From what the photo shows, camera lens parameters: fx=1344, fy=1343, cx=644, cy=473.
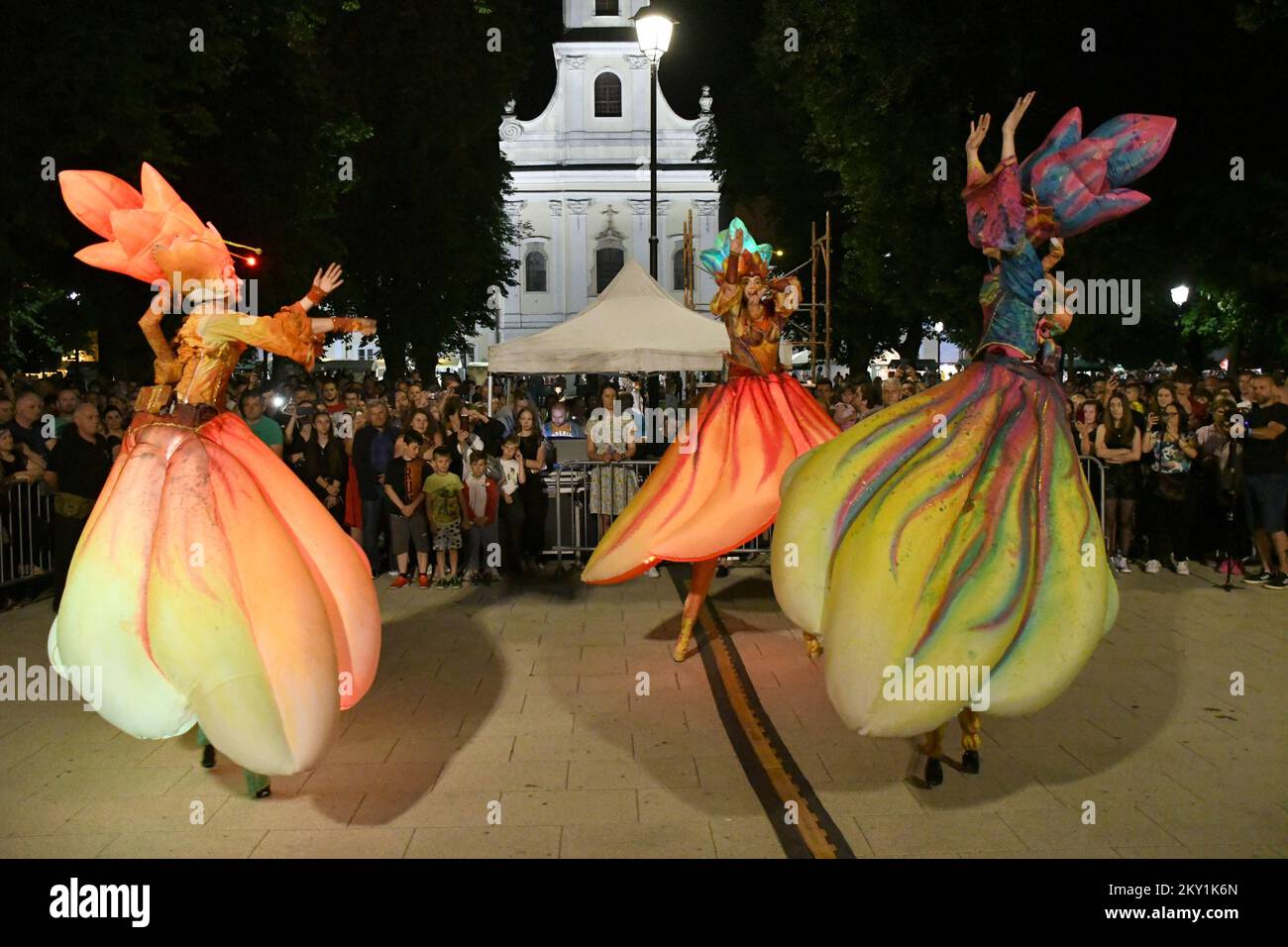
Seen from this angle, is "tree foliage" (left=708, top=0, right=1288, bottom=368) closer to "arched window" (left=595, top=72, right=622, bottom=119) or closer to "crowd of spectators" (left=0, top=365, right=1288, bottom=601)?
"crowd of spectators" (left=0, top=365, right=1288, bottom=601)

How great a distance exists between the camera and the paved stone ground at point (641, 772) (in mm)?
6000

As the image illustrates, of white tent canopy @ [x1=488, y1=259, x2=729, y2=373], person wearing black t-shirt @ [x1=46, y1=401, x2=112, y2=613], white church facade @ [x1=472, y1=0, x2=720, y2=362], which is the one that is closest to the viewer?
person wearing black t-shirt @ [x1=46, y1=401, x2=112, y2=613]

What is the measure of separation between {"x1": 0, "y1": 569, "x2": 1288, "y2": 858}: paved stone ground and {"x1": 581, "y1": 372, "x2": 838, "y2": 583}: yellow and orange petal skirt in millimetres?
880

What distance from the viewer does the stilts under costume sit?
6152mm

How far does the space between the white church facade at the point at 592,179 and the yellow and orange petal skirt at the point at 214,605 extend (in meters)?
73.8

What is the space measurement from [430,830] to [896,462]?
2.86 m

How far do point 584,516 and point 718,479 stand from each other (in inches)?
242

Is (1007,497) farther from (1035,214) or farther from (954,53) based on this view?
(954,53)

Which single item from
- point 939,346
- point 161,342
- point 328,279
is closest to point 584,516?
point 328,279

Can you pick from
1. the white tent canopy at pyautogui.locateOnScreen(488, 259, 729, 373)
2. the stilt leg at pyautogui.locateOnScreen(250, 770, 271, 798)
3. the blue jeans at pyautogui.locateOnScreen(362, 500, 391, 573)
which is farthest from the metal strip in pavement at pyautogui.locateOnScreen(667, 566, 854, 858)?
the white tent canopy at pyautogui.locateOnScreen(488, 259, 729, 373)

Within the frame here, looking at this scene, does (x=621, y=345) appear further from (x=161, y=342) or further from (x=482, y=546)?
(x=161, y=342)

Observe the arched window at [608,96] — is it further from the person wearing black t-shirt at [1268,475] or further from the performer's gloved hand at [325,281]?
the performer's gloved hand at [325,281]

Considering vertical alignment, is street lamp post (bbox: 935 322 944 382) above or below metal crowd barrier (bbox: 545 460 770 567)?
above

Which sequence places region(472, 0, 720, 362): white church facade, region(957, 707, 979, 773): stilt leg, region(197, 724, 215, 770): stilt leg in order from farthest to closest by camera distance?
region(472, 0, 720, 362): white church facade < region(197, 724, 215, 770): stilt leg < region(957, 707, 979, 773): stilt leg
